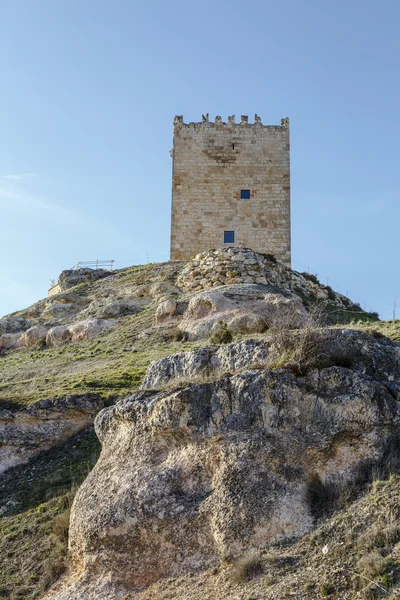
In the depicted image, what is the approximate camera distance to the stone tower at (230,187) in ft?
119

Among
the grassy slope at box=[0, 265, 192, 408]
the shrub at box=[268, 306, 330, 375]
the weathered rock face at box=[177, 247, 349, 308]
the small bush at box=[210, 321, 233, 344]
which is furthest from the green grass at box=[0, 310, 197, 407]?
the shrub at box=[268, 306, 330, 375]

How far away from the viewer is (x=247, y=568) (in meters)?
10.2

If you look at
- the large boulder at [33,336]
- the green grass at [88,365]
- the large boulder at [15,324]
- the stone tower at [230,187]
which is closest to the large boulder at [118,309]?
the green grass at [88,365]

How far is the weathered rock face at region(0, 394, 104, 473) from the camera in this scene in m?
17.7

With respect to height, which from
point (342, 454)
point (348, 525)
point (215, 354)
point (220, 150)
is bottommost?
point (348, 525)

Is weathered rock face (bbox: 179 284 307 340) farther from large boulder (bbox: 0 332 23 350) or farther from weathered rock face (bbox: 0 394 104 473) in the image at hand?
large boulder (bbox: 0 332 23 350)

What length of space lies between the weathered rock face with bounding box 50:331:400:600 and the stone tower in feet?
77.7

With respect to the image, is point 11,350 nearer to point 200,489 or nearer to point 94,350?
point 94,350

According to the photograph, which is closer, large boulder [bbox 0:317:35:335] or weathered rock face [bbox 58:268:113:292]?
large boulder [bbox 0:317:35:335]

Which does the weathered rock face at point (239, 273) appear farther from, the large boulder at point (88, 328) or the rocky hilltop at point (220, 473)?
the rocky hilltop at point (220, 473)

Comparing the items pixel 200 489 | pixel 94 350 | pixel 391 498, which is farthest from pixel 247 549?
pixel 94 350

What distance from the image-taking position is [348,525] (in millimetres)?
10148

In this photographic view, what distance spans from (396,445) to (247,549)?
2606mm

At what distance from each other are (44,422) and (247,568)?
9029 mm
